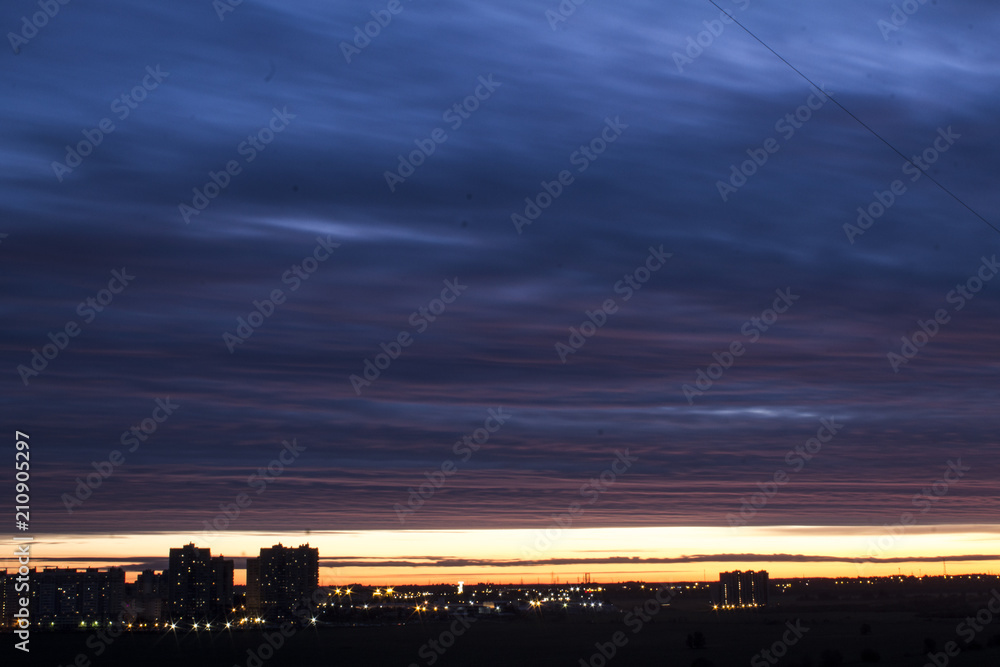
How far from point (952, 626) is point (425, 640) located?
68.6 metres

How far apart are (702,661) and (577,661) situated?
63.9 feet

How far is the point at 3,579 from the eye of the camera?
177 meters

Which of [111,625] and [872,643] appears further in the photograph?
[111,625]

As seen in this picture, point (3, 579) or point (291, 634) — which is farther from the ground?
point (3, 579)

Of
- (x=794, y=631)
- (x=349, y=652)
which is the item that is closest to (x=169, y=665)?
(x=349, y=652)

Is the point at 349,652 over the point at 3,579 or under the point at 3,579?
under

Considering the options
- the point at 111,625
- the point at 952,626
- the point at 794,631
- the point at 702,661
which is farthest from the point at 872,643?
the point at 111,625

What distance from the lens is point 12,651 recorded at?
398ft

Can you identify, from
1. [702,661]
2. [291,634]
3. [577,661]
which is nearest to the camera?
[702,661]

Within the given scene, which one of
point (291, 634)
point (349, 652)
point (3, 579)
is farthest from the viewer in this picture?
point (3, 579)

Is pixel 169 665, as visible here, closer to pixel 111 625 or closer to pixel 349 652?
pixel 349 652

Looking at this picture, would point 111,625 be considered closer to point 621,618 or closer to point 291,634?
point 291,634

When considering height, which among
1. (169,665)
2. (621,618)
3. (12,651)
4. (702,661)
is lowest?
(702,661)

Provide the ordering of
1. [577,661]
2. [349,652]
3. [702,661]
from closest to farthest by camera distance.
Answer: [702,661] → [577,661] → [349,652]
